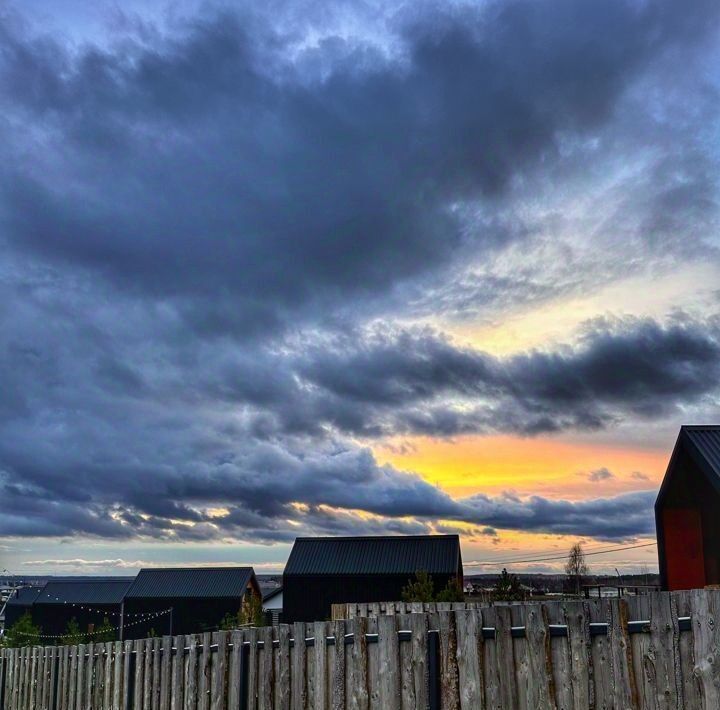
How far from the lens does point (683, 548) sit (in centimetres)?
Answer: 2395

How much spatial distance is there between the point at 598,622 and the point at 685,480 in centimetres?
1855

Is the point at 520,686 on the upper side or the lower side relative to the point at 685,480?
lower

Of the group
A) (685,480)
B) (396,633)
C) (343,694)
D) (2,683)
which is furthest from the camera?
(685,480)

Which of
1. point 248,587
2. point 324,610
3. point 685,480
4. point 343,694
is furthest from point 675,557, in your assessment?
point 248,587

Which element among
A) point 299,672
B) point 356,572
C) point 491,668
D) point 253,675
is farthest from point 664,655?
point 356,572

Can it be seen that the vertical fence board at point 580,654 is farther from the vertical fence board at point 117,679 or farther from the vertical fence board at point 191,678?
the vertical fence board at point 117,679

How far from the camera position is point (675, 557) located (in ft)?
78.4

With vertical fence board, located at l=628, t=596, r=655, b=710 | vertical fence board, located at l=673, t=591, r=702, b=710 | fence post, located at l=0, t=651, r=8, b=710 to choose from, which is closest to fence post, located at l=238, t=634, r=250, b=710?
vertical fence board, located at l=628, t=596, r=655, b=710

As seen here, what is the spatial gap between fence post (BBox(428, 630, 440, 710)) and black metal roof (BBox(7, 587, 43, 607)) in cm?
6994

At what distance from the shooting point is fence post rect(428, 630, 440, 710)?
7469mm

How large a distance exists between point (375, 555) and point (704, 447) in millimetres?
33018

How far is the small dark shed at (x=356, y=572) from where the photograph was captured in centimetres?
4906

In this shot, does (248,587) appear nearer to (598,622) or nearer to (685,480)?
(685,480)

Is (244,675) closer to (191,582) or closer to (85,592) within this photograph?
(191,582)
